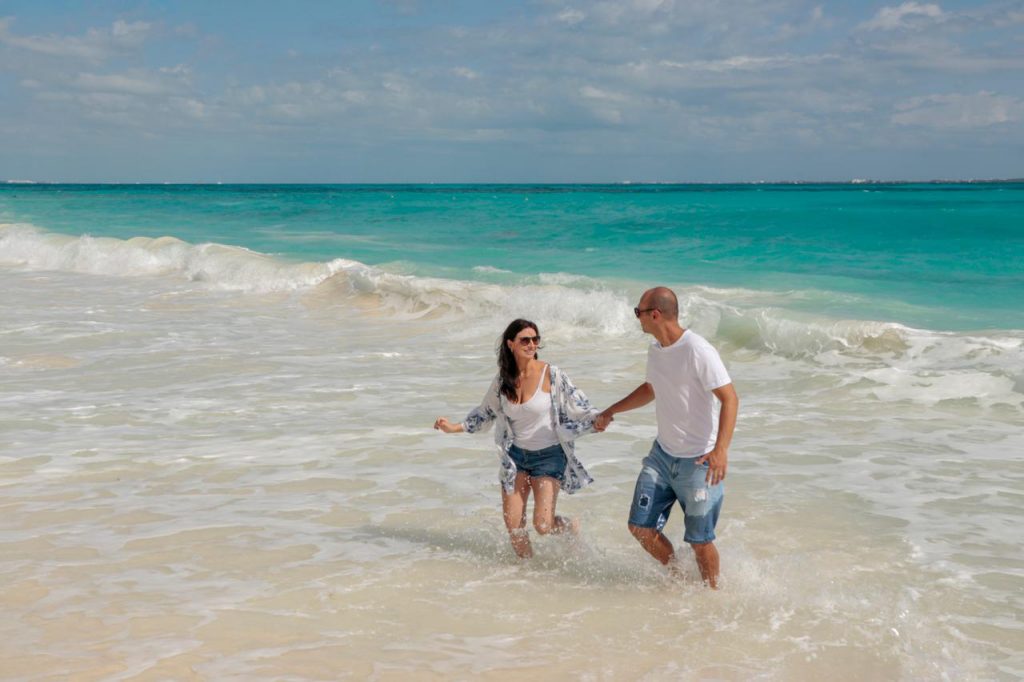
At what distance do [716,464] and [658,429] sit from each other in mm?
545

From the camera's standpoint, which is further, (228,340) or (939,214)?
(939,214)

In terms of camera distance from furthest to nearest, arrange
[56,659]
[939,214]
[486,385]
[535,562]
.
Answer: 1. [939,214]
2. [486,385]
3. [535,562]
4. [56,659]

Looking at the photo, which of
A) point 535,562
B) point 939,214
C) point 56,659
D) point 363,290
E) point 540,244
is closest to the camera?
point 56,659

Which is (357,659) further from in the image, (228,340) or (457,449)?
(228,340)

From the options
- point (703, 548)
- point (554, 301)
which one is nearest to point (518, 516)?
point (703, 548)

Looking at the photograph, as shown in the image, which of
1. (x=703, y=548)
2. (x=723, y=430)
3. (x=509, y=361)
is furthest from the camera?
(x=509, y=361)

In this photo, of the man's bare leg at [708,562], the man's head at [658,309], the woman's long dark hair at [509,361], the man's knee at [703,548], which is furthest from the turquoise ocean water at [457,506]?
the man's head at [658,309]

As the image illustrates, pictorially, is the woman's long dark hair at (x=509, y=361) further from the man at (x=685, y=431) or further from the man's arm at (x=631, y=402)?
the man at (x=685, y=431)

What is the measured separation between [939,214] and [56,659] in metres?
54.5

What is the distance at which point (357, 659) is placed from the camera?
4.45m

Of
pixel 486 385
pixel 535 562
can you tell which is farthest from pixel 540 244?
pixel 535 562

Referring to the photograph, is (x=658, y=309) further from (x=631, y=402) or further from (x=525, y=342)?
(x=525, y=342)

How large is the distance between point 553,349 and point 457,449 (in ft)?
19.0

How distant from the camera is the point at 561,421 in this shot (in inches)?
219
